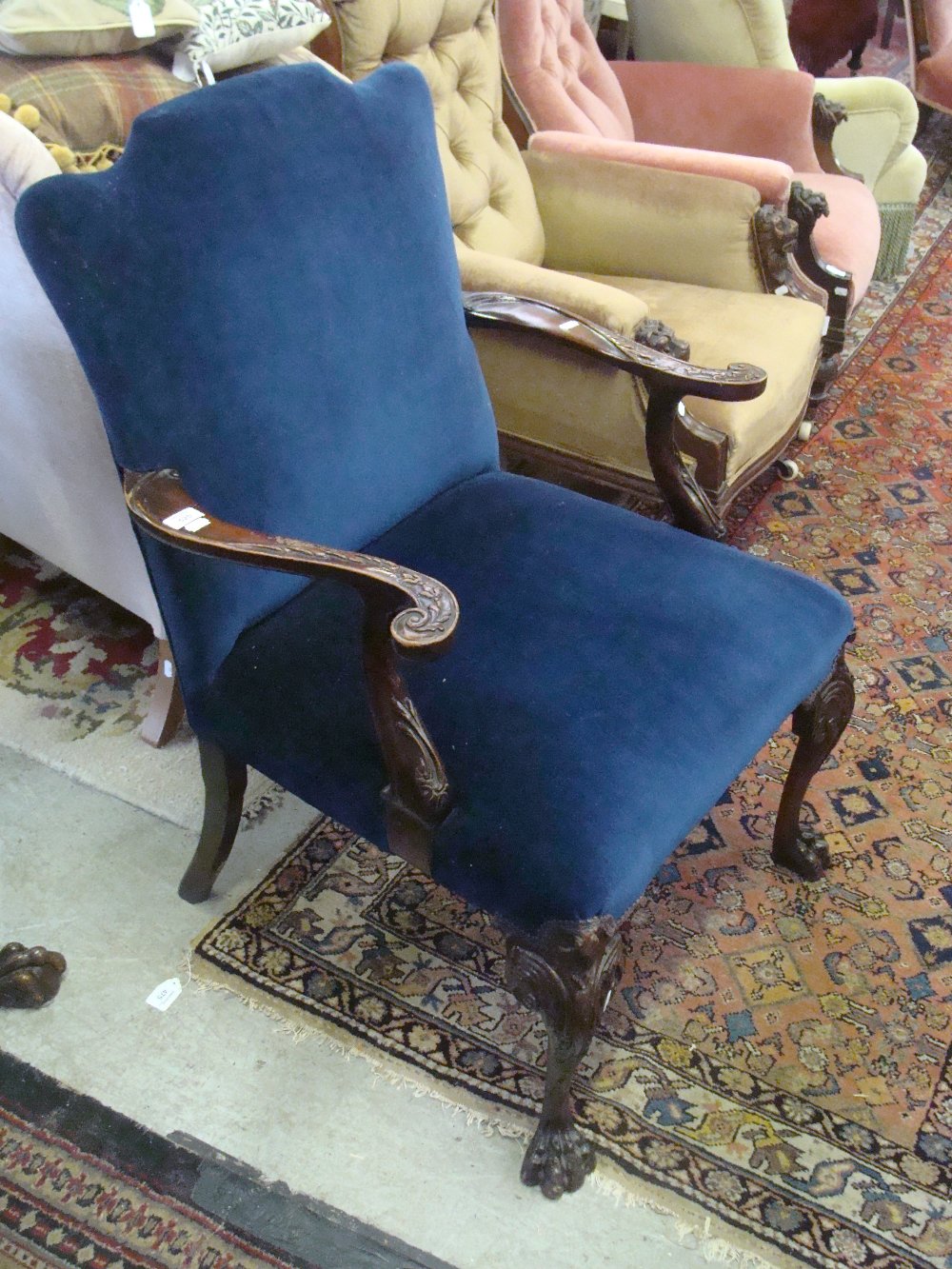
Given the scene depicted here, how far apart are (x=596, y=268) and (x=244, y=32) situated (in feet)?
2.87

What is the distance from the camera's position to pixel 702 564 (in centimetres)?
120

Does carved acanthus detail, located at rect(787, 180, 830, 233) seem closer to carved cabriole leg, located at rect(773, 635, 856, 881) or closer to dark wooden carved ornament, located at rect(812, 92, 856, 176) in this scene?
dark wooden carved ornament, located at rect(812, 92, 856, 176)

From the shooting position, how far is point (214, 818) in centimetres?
133

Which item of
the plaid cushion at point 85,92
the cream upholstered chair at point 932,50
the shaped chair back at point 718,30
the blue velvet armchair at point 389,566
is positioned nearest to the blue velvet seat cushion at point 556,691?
the blue velvet armchair at point 389,566

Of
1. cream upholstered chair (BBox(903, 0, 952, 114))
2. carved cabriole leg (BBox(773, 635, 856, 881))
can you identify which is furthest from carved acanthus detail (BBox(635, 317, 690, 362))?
cream upholstered chair (BBox(903, 0, 952, 114))

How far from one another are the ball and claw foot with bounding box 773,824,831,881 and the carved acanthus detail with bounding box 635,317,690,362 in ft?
2.43

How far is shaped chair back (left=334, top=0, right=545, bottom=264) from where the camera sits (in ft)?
6.04

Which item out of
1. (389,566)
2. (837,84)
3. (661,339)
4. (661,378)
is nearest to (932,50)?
(837,84)

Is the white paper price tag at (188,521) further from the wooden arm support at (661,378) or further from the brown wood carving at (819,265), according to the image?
the brown wood carving at (819,265)

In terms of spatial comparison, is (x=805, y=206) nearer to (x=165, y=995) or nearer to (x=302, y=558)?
(x=302, y=558)

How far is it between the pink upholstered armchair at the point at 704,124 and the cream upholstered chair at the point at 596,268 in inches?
3.7

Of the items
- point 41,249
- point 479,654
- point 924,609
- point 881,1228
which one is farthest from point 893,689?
point 41,249

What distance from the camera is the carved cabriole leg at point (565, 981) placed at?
0.94 metres

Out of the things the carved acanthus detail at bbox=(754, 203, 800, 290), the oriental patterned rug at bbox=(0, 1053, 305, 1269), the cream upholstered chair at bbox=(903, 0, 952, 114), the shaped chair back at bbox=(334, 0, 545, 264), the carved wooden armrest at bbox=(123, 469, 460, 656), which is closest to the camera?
the carved wooden armrest at bbox=(123, 469, 460, 656)
